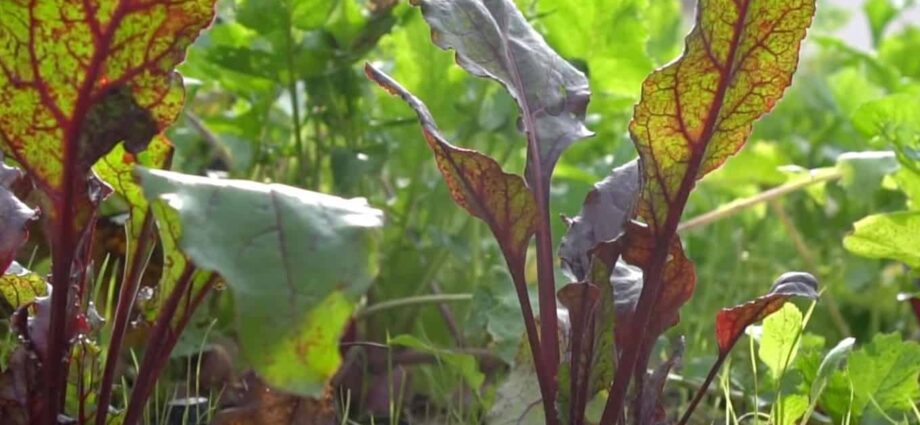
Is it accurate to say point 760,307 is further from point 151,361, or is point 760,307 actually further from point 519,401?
point 151,361

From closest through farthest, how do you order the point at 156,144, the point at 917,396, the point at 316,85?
the point at 156,144
the point at 917,396
the point at 316,85

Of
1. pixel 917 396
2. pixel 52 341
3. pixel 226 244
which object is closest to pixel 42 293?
pixel 52 341

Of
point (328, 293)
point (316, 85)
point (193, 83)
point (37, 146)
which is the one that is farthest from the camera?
point (316, 85)

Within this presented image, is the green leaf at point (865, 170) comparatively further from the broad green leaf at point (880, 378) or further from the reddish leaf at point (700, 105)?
the reddish leaf at point (700, 105)

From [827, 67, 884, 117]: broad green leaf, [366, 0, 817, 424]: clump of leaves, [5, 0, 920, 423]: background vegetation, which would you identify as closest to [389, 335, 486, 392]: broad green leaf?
[5, 0, 920, 423]: background vegetation

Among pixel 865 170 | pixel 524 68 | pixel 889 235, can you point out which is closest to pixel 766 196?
pixel 865 170

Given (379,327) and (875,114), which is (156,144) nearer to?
(379,327)
